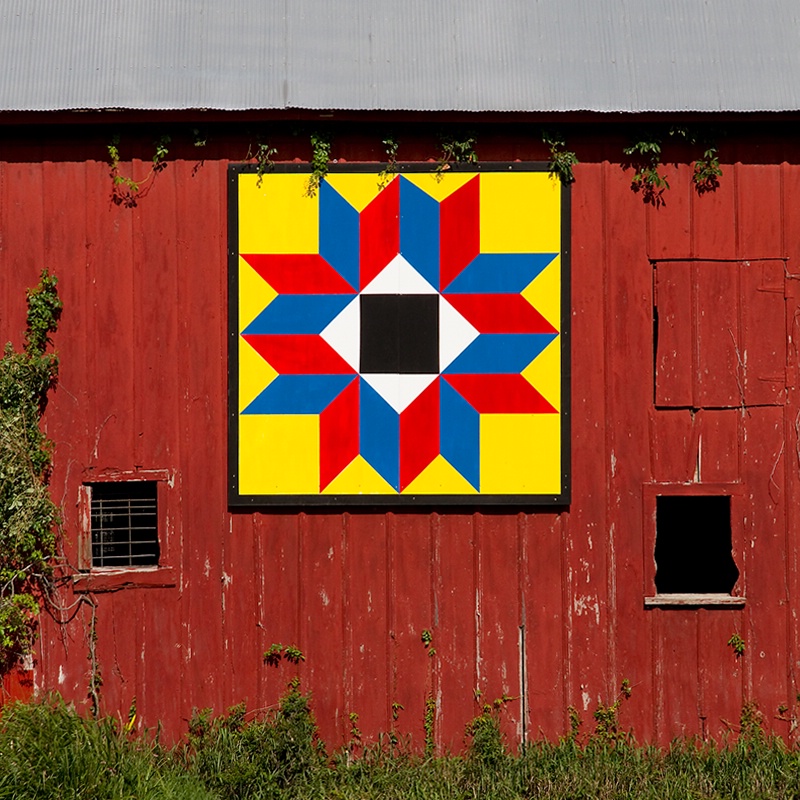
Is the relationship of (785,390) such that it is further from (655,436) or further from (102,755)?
(102,755)

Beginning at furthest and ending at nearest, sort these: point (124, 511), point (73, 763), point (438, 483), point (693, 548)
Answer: point (693, 548), point (124, 511), point (438, 483), point (73, 763)

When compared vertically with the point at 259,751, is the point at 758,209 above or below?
above

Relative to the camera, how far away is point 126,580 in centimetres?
460

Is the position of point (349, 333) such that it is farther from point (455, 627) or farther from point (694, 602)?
point (694, 602)

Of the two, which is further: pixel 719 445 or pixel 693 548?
pixel 693 548

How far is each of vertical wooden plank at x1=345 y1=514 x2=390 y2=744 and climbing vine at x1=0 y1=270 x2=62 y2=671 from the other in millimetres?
1686

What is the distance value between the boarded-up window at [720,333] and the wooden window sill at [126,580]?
293 cm

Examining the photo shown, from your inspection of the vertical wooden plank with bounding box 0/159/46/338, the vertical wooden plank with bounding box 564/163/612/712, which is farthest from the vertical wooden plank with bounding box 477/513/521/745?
the vertical wooden plank with bounding box 0/159/46/338

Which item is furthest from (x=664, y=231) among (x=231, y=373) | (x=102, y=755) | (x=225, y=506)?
(x=102, y=755)

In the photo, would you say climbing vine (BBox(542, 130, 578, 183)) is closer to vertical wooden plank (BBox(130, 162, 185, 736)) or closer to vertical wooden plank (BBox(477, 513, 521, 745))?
vertical wooden plank (BBox(477, 513, 521, 745))

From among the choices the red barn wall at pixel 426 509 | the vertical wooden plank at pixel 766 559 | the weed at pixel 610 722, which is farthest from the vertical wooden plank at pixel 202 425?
the vertical wooden plank at pixel 766 559

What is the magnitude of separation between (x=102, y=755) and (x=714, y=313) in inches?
158

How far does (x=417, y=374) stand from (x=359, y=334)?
0.39m

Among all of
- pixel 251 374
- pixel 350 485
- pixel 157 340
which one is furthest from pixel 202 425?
pixel 350 485
